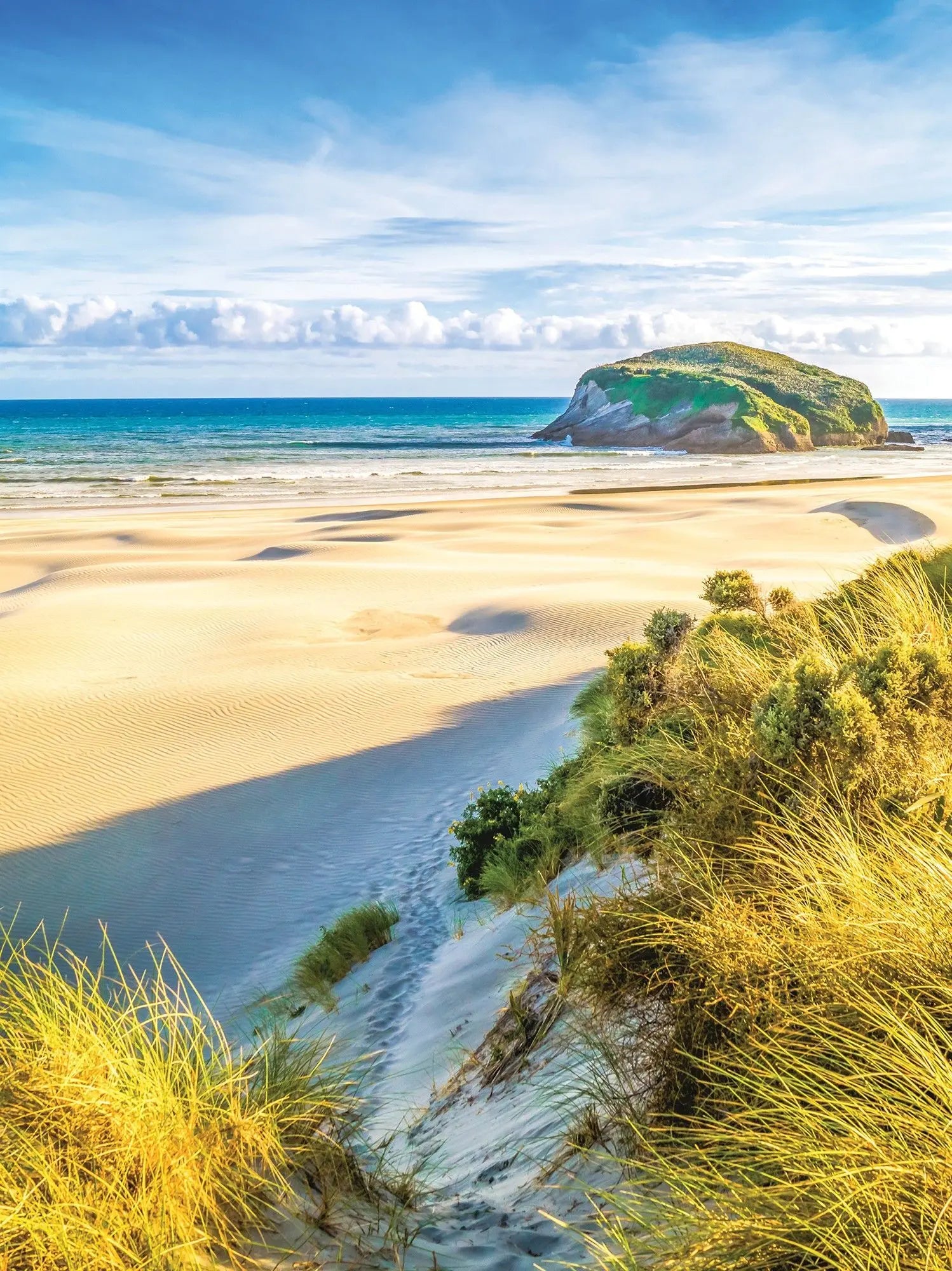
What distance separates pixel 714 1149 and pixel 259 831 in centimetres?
658

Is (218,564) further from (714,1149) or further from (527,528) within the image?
(714,1149)

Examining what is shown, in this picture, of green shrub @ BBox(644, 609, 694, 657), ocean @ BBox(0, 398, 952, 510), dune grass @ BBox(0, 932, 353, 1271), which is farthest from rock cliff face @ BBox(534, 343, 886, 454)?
dune grass @ BBox(0, 932, 353, 1271)

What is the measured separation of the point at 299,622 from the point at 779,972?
13.4m

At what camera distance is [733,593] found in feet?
30.2

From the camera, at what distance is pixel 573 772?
7.53m

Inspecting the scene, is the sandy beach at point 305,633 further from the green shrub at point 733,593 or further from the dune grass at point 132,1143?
the dune grass at point 132,1143

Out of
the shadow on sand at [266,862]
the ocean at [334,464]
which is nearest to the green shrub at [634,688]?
the shadow on sand at [266,862]

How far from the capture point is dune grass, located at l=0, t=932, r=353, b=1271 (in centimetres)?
248

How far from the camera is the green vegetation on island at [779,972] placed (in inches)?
91.1

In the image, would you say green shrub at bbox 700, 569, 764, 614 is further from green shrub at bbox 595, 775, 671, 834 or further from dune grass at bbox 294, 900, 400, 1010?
dune grass at bbox 294, 900, 400, 1010

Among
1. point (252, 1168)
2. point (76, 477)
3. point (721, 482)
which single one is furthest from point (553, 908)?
point (76, 477)

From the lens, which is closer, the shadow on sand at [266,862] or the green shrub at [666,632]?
the shadow on sand at [266,862]

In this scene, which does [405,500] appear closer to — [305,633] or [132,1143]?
[305,633]

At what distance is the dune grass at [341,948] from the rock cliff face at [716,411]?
208 feet
